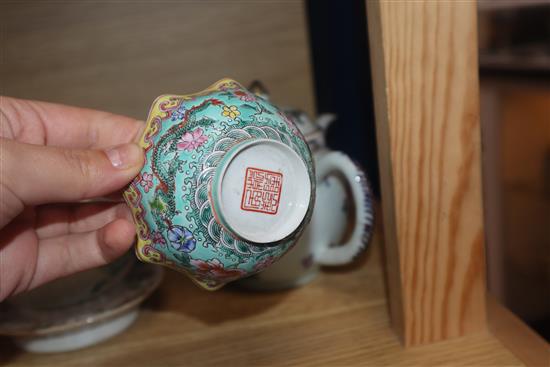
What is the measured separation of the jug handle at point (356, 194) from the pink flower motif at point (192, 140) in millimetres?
258

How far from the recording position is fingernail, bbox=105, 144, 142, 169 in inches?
18.7

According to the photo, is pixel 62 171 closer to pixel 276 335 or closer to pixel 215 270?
pixel 215 270

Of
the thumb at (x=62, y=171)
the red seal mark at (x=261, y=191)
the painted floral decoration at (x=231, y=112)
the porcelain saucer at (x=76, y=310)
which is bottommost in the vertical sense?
the porcelain saucer at (x=76, y=310)

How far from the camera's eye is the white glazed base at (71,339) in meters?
0.64

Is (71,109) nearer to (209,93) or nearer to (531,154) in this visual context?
(209,93)

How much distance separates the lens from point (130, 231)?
54 cm

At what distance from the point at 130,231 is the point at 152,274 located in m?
0.18

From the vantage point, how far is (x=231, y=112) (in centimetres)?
46

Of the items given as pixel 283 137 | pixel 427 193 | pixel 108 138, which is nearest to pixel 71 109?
pixel 108 138

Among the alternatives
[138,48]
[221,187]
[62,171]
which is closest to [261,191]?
[221,187]

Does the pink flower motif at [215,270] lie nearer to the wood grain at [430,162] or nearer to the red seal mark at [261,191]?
the red seal mark at [261,191]

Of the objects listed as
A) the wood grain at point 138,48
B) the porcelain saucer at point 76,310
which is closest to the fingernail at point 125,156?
the porcelain saucer at point 76,310

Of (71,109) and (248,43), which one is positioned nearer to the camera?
(71,109)

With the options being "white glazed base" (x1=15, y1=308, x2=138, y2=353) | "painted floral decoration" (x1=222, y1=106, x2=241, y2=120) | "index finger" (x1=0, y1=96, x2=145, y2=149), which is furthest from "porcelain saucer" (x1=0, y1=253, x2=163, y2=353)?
"painted floral decoration" (x1=222, y1=106, x2=241, y2=120)
